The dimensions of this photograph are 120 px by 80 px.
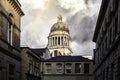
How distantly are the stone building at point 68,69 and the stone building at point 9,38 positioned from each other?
4589 cm

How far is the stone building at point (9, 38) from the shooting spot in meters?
31.7

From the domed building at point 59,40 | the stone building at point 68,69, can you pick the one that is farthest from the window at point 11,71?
the domed building at point 59,40

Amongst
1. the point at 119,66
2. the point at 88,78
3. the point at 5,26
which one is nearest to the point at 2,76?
the point at 5,26

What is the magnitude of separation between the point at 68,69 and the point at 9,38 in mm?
51472

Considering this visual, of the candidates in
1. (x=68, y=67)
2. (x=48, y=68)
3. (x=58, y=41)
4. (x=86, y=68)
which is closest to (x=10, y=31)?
(x=86, y=68)

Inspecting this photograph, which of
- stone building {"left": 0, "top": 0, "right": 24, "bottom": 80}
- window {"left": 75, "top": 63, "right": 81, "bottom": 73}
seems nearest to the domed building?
window {"left": 75, "top": 63, "right": 81, "bottom": 73}

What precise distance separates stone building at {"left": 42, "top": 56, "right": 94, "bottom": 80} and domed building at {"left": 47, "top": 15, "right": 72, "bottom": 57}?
44512 mm

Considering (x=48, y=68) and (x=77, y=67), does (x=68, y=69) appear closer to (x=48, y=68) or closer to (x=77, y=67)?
(x=77, y=67)

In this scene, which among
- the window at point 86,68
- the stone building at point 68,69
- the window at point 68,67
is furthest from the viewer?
the window at point 68,67

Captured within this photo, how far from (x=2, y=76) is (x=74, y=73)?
54.3 m

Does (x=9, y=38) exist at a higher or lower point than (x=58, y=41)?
lower

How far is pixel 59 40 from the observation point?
132500 millimetres

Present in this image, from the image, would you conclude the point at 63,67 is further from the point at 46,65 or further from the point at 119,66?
the point at 119,66

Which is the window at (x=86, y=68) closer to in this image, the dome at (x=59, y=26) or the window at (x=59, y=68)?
the window at (x=59, y=68)
